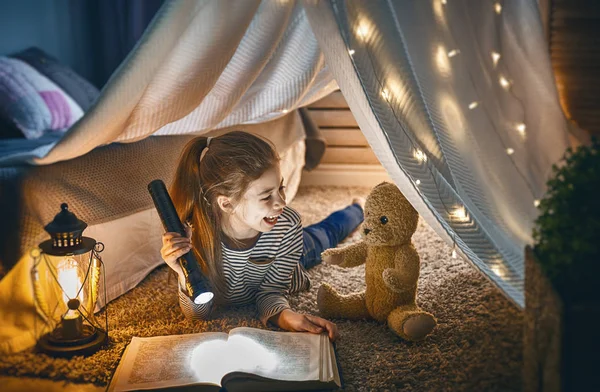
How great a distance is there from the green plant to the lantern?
36.2 inches

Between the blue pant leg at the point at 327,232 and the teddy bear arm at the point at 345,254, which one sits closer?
the teddy bear arm at the point at 345,254

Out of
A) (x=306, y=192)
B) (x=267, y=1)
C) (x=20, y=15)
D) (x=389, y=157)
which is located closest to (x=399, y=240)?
(x=389, y=157)

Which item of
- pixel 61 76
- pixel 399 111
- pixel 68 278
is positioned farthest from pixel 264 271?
pixel 61 76

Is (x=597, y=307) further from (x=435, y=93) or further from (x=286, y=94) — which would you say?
(x=286, y=94)

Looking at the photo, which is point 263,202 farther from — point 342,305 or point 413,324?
point 413,324

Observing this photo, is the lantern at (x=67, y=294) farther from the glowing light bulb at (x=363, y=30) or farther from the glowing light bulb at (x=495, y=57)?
the glowing light bulb at (x=495, y=57)

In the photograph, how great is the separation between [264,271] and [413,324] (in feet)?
1.42

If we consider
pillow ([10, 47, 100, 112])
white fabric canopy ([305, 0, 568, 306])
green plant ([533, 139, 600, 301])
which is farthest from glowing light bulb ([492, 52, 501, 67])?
pillow ([10, 47, 100, 112])

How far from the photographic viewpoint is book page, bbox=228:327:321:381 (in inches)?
47.5

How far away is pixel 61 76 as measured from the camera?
2.77 meters

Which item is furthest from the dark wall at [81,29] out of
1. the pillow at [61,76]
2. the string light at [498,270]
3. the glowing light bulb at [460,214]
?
the string light at [498,270]

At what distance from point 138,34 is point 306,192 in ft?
3.77

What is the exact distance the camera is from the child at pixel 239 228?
145 cm

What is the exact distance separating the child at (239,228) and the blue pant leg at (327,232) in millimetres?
274
